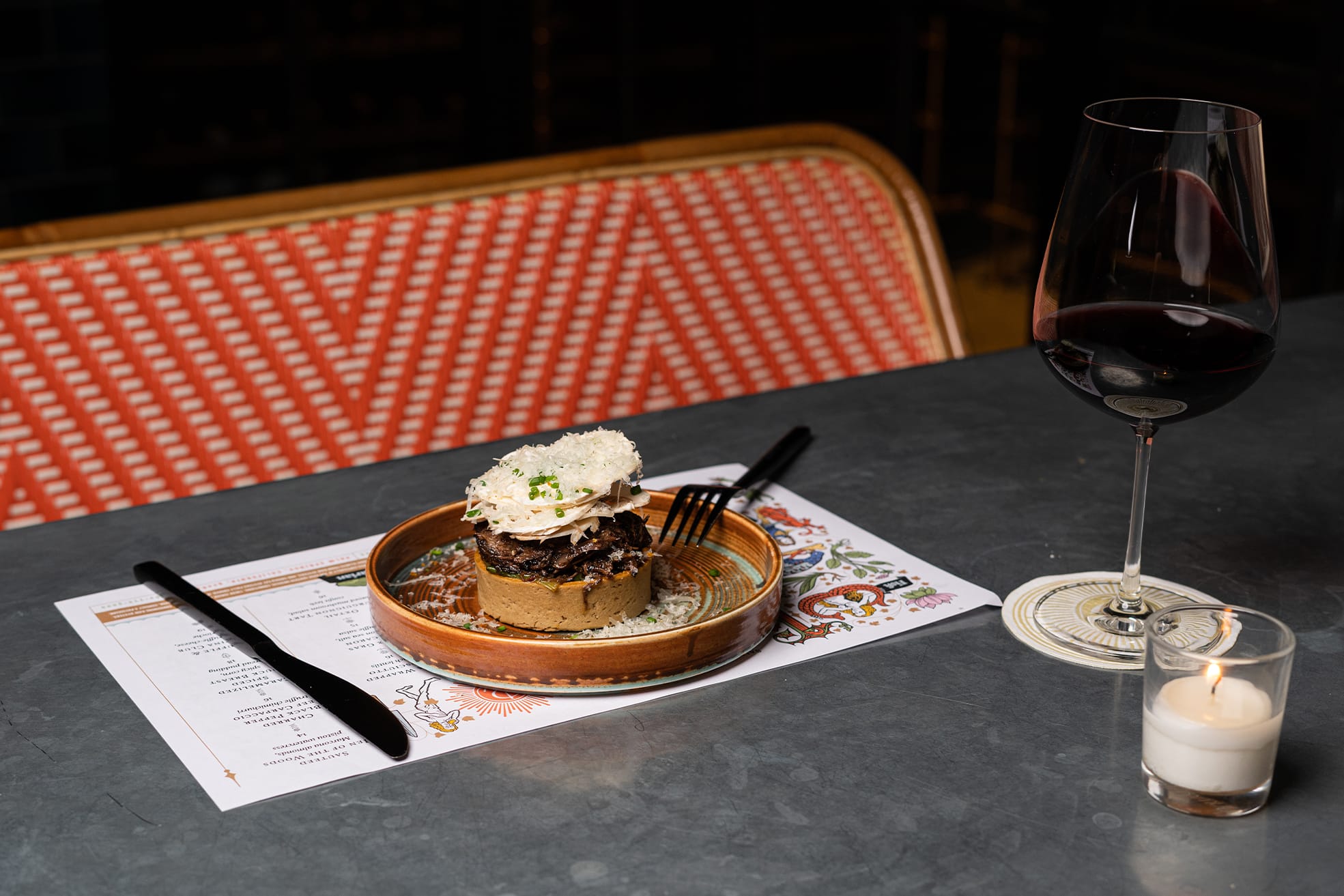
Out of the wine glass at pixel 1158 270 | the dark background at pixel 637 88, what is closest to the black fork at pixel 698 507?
the wine glass at pixel 1158 270

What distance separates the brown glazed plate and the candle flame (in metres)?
0.25

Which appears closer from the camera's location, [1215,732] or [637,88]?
[1215,732]

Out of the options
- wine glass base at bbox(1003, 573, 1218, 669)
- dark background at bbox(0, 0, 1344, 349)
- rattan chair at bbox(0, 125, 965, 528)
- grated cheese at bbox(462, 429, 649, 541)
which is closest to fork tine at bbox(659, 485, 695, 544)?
grated cheese at bbox(462, 429, 649, 541)

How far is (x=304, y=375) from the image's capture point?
5.63 ft

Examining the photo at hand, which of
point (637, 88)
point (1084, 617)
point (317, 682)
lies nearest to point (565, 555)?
point (317, 682)

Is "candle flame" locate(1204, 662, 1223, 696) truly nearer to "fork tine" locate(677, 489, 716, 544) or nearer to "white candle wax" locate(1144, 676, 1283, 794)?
"white candle wax" locate(1144, 676, 1283, 794)

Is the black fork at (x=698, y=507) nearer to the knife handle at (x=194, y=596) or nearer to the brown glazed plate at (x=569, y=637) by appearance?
the brown glazed plate at (x=569, y=637)

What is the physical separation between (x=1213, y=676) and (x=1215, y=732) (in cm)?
3

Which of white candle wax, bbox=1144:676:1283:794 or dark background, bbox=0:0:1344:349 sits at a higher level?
white candle wax, bbox=1144:676:1283:794

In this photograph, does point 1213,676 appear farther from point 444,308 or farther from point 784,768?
point 444,308

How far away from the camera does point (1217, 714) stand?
2.28 feet

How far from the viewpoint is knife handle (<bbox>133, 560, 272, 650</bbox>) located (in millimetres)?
881

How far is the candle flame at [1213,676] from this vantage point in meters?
0.70

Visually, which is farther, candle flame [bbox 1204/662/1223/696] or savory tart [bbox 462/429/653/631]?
savory tart [bbox 462/429/653/631]
